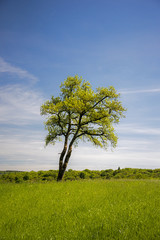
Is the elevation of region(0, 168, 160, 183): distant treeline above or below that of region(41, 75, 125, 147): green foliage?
below

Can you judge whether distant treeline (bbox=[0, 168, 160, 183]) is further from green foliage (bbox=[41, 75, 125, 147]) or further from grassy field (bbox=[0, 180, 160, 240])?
grassy field (bbox=[0, 180, 160, 240])

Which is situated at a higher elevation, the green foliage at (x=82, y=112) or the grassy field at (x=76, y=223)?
the green foliage at (x=82, y=112)

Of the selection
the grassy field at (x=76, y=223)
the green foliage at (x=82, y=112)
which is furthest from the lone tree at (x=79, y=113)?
the grassy field at (x=76, y=223)

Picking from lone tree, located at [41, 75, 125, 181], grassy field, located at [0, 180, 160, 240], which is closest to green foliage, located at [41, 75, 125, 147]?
lone tree, located at [41, 75, 125, 181]

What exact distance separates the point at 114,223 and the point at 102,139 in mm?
18987

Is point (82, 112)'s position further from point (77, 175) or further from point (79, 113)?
point (77, 175)

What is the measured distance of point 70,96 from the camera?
1017 inches

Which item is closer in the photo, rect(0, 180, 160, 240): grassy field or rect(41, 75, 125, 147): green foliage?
rect(0, 180, 160, 240): grassy field

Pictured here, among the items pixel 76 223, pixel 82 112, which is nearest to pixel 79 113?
pixel 82 112

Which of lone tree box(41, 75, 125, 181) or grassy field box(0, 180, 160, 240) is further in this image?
lone tree box(41, 75, 125, 181)

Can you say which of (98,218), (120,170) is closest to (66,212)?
(98,218)

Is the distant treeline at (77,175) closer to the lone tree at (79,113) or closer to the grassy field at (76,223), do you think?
the lone tree at (79,113)

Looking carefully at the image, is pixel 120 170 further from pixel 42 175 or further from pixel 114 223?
pixel 114 223

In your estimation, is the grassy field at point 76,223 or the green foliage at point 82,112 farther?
the green foliage at point 82,112
